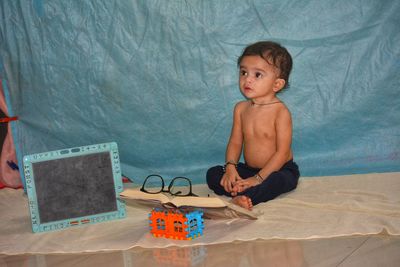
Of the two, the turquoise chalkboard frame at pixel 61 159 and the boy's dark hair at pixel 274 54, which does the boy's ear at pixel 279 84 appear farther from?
the turquoise chalkboard frame at pixel 61 159

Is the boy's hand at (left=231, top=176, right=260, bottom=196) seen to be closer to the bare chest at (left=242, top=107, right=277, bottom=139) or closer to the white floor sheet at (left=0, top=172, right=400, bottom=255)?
the white floor sheet at (left=0, top=172, right=400, bottom=255)

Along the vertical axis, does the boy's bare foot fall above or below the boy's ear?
below

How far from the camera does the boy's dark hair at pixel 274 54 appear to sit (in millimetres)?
2326

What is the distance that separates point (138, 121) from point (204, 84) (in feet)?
1.09

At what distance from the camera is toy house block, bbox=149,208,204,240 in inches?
74.9

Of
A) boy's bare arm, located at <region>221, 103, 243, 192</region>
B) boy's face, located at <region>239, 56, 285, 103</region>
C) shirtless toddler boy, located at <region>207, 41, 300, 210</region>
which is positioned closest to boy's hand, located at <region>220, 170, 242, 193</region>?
shirtless toddler boy, located at <region>207, 41, 300, 210</region>

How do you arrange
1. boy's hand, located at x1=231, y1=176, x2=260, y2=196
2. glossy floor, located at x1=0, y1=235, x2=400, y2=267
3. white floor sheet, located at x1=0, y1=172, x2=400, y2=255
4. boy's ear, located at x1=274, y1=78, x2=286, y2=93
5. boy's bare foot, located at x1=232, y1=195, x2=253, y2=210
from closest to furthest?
glossy floor, located at x1=0, y1=235, x2=400, y2=267 → white floor sheet, located at x1=0, y1=172, x2=400, y2=255 → boy's bare foot, located at x1=232, y1=195, x2=253, y2=210 → boy's hand, located at x1=231, y1=176, x2=260, y2=196 → boy's ear, located at x1=274, y1=78, x2=286, y2=93

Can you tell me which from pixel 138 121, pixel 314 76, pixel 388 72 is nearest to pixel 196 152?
pixel 138 121

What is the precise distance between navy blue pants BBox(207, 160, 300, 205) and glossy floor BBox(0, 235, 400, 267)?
1.30ft

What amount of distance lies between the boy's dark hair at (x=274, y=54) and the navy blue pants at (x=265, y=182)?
0.36 m

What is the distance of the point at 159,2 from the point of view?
2588mm

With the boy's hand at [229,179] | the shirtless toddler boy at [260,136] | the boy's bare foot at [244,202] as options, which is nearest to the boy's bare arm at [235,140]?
the shirtless toddler boy at [260,136]

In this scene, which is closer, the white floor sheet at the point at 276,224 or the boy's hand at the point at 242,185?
the white floor sheet at the point at 276,224

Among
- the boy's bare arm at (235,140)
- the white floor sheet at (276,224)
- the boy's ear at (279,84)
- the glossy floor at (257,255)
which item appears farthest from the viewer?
the boy's bare arm at (235,140)
